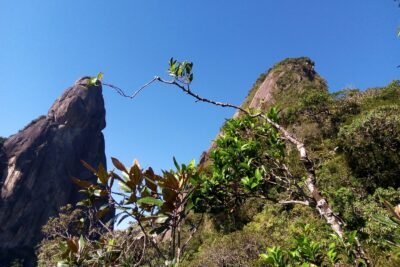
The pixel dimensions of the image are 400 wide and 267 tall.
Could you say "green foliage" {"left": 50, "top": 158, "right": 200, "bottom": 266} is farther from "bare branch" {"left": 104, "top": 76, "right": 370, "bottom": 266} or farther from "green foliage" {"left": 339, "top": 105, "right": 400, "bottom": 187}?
"green foliage" {"left": 339, "top": 105, "right": 400, "bottom": 187}

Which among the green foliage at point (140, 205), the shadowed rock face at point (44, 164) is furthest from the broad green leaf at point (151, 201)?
the shadowed rock face at point (44, 164)

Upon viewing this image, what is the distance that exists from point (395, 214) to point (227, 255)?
389 inches

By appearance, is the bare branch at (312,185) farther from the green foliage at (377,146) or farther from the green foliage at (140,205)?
the green foliage at (377,146)

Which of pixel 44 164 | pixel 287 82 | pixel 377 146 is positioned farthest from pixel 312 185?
pixel 44 164

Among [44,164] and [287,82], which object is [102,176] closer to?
[287,82]

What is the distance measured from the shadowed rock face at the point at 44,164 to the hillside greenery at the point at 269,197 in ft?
A: 102

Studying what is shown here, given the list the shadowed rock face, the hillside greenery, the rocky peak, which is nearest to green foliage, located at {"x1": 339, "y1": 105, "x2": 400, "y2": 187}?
the hillside greenery

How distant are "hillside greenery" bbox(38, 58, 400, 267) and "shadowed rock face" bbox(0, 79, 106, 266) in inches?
1223

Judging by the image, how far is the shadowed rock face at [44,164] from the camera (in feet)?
174

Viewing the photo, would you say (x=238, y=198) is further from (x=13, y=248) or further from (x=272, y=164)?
(x=13, y=248)

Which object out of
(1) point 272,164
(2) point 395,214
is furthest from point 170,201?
(1) point 272,164

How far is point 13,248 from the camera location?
51531 millimetres

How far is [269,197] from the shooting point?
3.08 meters

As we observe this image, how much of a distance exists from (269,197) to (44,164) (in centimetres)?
6347
